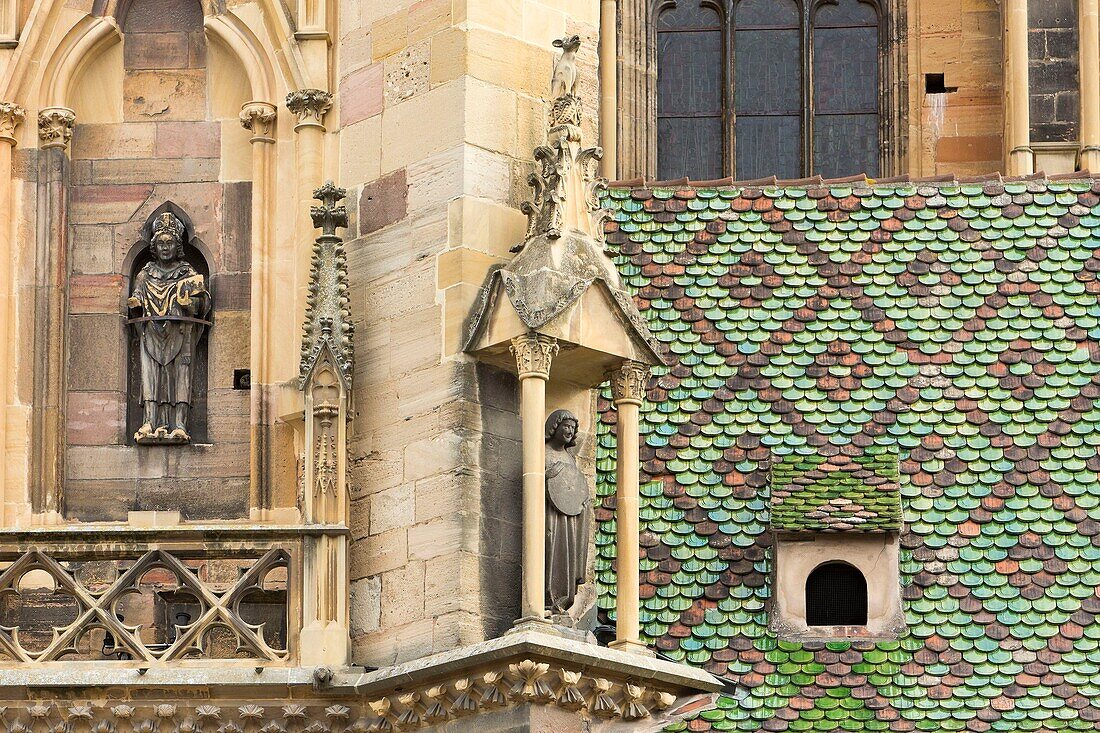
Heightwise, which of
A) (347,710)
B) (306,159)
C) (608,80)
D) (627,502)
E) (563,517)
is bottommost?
(347,710)

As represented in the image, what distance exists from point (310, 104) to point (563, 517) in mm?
3305

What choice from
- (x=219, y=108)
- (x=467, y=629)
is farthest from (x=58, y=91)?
(x=467, y=629)

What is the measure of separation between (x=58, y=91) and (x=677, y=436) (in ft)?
15.0

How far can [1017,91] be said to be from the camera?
29.1 meters

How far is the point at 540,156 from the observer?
811 inches

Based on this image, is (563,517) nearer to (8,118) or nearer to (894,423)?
(894,423)

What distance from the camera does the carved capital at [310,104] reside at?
2159 centimetres

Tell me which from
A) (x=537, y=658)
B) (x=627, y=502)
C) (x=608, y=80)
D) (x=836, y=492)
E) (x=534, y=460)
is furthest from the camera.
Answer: (x=608, y=80)

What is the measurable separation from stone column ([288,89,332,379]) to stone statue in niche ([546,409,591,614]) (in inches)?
80.4

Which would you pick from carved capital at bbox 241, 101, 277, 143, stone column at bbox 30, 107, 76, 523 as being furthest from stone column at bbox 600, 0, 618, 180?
stone column at bbox 30, 107, 76, 523

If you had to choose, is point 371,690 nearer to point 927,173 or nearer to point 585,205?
point 585,205

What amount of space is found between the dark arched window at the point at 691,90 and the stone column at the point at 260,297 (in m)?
8.35

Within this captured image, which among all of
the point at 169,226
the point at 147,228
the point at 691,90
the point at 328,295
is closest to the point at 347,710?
the point at 328,295

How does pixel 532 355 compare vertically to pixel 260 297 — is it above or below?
below
